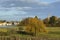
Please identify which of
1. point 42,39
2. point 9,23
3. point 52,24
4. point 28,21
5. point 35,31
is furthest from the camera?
point 9,23

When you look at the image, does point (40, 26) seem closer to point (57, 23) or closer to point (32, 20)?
point (32, 20)

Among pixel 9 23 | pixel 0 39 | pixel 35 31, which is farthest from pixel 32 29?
pixel 9 23

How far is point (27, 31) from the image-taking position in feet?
171

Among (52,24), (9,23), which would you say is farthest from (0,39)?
(9,23)

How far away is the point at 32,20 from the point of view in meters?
52.5

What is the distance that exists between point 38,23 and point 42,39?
33918mm

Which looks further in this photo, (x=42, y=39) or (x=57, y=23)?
(x=57, y=23)

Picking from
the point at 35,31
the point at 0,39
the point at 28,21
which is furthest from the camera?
the point at 28,21

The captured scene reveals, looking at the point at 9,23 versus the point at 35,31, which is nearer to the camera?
the point at 35,31

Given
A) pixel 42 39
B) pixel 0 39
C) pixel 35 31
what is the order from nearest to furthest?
pixel 42 39 < pixel 0 39 < pixel 35 31

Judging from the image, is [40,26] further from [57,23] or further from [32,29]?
[57,23]

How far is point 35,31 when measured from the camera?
166ft

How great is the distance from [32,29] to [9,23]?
48.4m

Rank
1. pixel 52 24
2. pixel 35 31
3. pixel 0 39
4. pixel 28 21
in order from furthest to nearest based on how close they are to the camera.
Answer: pixel 52 24, pixel 28 21, pixel 35 31, pixel 0 39
